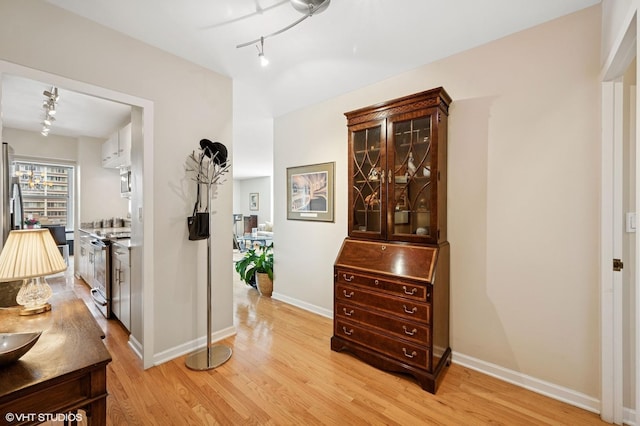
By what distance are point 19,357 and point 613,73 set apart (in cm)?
320

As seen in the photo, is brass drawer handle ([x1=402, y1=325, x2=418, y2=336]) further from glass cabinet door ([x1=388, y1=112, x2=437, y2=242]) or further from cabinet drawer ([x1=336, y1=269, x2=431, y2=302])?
glass cabinet door ([x1=388, y1=112, x2=437, y2=242])

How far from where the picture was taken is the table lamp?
1.27 m

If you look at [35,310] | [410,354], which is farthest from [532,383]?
[35,310]

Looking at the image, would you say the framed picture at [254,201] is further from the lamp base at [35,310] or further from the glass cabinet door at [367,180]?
the lamp base at [35,310]

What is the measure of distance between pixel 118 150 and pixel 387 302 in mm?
4133

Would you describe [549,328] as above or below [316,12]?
below

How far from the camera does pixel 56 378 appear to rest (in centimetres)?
90

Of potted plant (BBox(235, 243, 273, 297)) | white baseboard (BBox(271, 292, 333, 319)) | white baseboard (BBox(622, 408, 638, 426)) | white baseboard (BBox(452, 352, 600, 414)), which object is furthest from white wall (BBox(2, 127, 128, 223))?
white baseboard (BBox(622, 408, 638, 426))

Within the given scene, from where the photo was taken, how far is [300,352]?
8.41ft

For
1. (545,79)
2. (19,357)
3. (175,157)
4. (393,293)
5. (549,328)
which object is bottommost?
(549,328)

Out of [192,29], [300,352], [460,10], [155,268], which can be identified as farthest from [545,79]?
[155,268]

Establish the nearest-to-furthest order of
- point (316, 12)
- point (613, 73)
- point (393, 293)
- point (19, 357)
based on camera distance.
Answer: point (19, 357) < point (613, 73) < point (316, 12) < point (393, 293)

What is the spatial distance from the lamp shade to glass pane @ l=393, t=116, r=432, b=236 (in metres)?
2.26

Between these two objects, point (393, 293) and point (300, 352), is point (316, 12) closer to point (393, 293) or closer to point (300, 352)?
point (393, 293)
